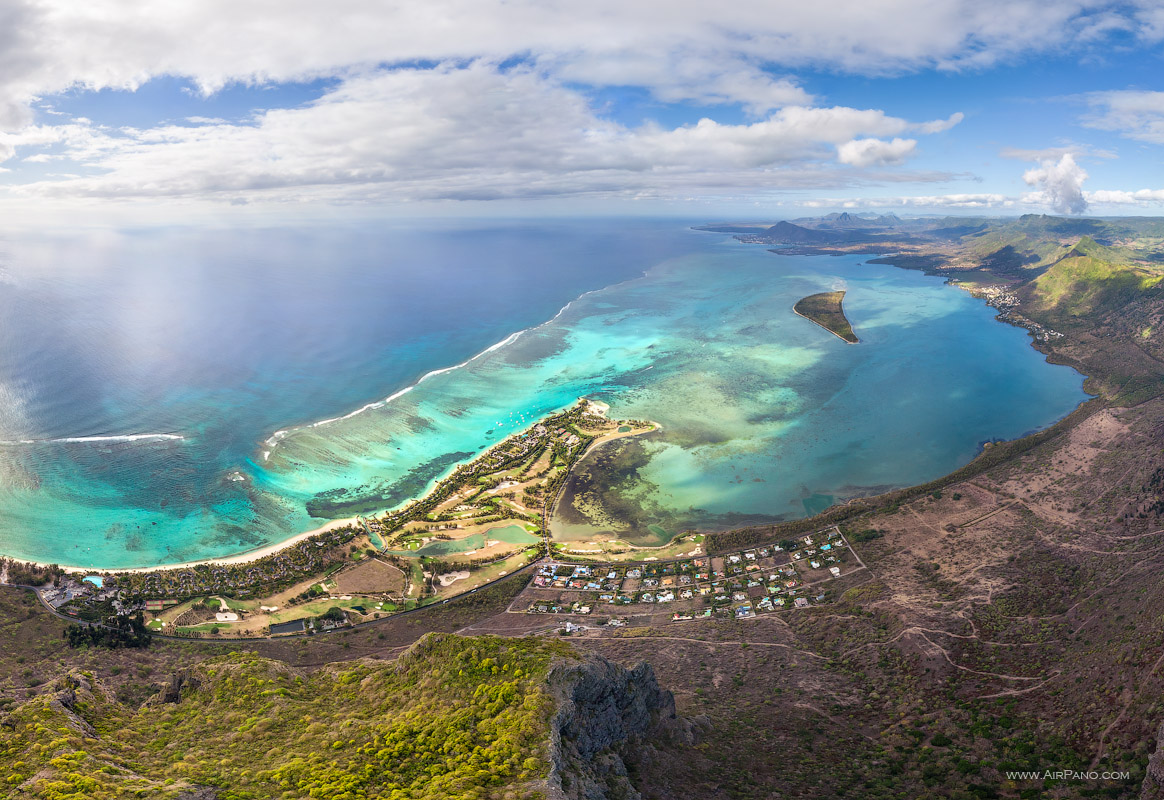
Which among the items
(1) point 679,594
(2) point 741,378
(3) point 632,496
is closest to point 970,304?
(2) point 741,378

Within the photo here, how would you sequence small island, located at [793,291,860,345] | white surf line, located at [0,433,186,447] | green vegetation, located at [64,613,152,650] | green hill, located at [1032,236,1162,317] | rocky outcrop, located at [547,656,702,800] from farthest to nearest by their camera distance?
small island, located at [793,291,860,345] < green hill, located at [1032,236,1162,317] < white surf line, located at [0,433,186,447] < green vegetation, located at [64,613,152,650] < rocky outcrop, located at [547,656,702,800]

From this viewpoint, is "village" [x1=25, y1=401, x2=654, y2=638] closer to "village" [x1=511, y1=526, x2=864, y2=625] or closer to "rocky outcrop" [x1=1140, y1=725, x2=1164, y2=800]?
"village" [x1=511, y1=526, x2=864, y2=625]

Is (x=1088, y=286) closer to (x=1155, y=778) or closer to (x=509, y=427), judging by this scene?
(x=509, y=427)

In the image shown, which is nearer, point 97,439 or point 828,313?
point 97,439

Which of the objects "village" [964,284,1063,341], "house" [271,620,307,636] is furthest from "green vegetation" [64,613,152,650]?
"village" [964,284,1063,341]

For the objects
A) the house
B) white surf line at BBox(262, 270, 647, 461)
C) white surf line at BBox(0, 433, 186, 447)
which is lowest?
the house

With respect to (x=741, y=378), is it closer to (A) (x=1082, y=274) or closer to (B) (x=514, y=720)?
(B) (x=514, y=720)

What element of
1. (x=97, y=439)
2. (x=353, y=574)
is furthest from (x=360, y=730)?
(x=97, y=439)
